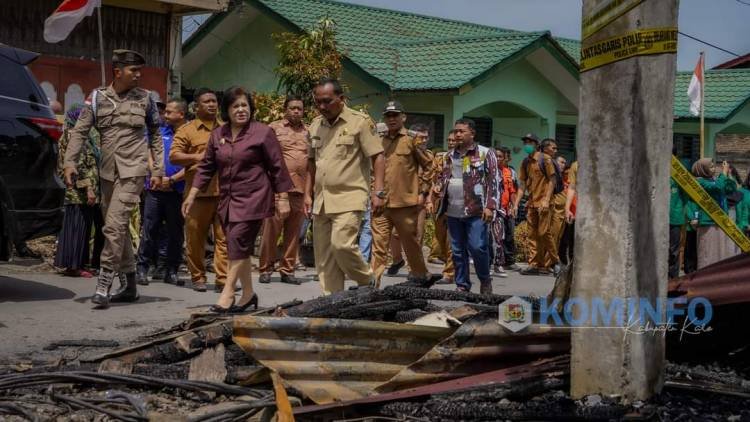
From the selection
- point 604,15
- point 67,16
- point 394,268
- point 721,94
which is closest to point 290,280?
point 394,268

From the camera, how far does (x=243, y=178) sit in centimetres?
888

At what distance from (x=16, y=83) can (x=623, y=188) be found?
6064 millimetres

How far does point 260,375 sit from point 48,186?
13.6 ft

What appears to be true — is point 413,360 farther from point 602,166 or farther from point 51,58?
point 51,58

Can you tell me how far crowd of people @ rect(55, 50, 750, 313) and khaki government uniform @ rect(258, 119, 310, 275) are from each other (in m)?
0.02

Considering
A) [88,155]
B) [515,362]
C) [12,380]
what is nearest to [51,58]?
[88,155]

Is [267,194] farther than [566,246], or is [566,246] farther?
[566,246]

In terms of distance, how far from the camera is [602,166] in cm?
552

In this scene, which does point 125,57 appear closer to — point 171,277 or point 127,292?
point 127,292

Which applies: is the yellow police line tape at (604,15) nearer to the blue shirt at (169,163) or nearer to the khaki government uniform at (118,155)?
the khaki government uniform at (118,155)

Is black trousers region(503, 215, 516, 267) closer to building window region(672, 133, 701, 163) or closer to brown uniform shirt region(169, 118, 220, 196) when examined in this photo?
brown uniform shirt region(169, 118, 220, 196)

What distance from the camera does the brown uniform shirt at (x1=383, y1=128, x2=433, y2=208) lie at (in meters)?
11.6

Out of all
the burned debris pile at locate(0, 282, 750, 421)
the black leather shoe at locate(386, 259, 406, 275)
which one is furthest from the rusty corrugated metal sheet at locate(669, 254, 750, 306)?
the black leather shoe at locate(386, 259, 406, 275)

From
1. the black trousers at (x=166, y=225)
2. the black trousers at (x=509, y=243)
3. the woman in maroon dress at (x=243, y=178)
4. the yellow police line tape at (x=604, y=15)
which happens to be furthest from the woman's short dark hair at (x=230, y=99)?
the black trousers at (x=509, y=243)
